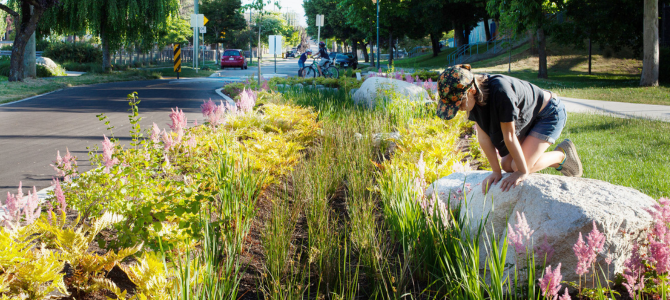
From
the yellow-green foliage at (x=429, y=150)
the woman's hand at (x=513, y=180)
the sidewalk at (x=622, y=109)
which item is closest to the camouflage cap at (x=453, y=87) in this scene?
the woman's hand at (x=513, y=180)

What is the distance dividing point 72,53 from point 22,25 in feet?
57.2

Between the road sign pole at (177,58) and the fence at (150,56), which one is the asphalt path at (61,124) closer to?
Answer: the road sign pole at (177,58)

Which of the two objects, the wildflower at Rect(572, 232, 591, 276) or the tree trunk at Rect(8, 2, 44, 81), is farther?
the tree trunk at Rect(8, 2, 44, 81)

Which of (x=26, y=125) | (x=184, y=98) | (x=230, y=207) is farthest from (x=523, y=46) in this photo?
(x=230, y=207)

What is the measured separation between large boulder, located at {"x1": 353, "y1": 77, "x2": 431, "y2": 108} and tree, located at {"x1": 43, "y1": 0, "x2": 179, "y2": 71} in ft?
51.3

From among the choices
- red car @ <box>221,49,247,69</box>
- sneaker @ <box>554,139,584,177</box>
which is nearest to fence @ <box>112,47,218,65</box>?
red car @ <box>221,49,247,69</box>

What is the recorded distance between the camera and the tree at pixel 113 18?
67.2 ft

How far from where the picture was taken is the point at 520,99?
3260 mm

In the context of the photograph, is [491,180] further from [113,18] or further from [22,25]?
[113,18]

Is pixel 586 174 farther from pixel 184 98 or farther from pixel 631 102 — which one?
pixel 184 98

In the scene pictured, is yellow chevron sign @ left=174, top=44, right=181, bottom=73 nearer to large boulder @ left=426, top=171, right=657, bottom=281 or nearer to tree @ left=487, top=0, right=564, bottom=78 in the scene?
tree @ left=487, top=0, right=564, bottom=78

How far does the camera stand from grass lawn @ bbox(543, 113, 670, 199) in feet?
14.5

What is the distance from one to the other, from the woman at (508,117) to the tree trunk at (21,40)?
18.8 meters

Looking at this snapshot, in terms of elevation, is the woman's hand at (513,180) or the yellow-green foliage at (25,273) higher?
the woman's hand at (513,180)
